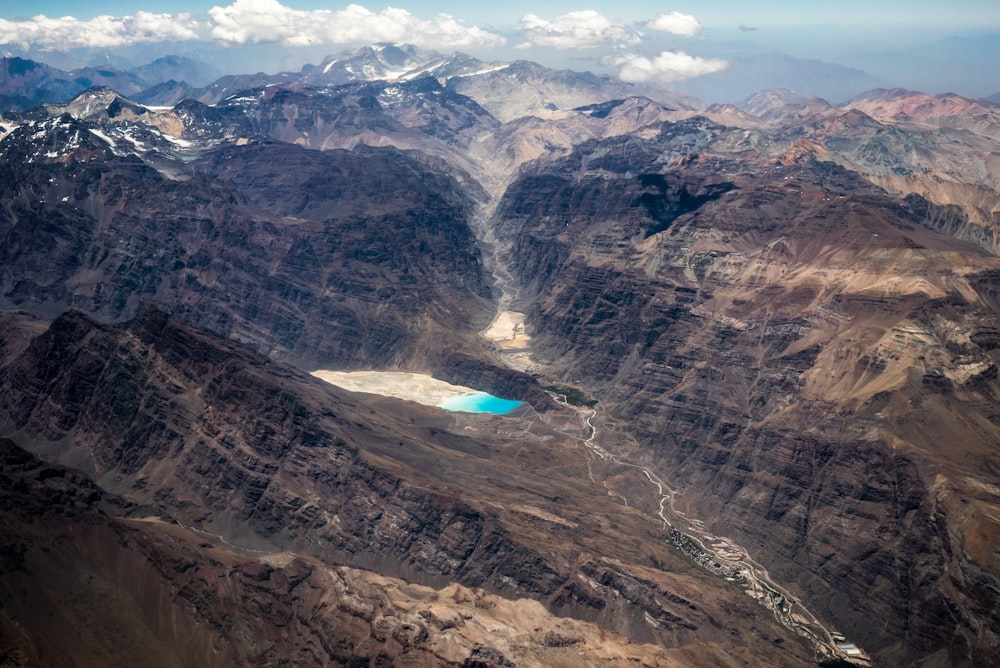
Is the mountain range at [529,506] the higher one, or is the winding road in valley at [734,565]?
the mountain range at [529,506]

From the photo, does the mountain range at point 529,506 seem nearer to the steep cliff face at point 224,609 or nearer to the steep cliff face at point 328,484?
the steep cliff face at point 224,609

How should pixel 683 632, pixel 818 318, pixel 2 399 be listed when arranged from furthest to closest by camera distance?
pixel 818 318, pixel 2 399, pixel 683 632

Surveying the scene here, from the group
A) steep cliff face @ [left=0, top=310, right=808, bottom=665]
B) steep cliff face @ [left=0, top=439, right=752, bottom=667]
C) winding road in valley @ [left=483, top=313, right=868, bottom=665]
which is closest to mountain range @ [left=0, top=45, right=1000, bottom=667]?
steep cliff face @ [left=0, top=439, right=752, bottom=667]

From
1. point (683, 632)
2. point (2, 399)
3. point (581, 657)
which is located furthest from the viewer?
point (2, 399)

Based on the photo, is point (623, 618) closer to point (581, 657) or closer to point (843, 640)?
point (581, 657)

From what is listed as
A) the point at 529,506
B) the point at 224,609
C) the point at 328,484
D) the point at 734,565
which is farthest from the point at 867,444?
the point at 224,609

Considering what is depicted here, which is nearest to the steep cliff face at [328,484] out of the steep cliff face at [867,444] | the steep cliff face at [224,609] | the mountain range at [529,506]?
the mountain range at [529,506]

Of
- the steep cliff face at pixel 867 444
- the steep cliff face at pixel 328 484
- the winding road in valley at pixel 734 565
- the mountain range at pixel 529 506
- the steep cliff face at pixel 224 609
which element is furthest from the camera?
the winding road in valley at pixel 734 565

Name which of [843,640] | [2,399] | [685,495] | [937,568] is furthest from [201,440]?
[937,568]
